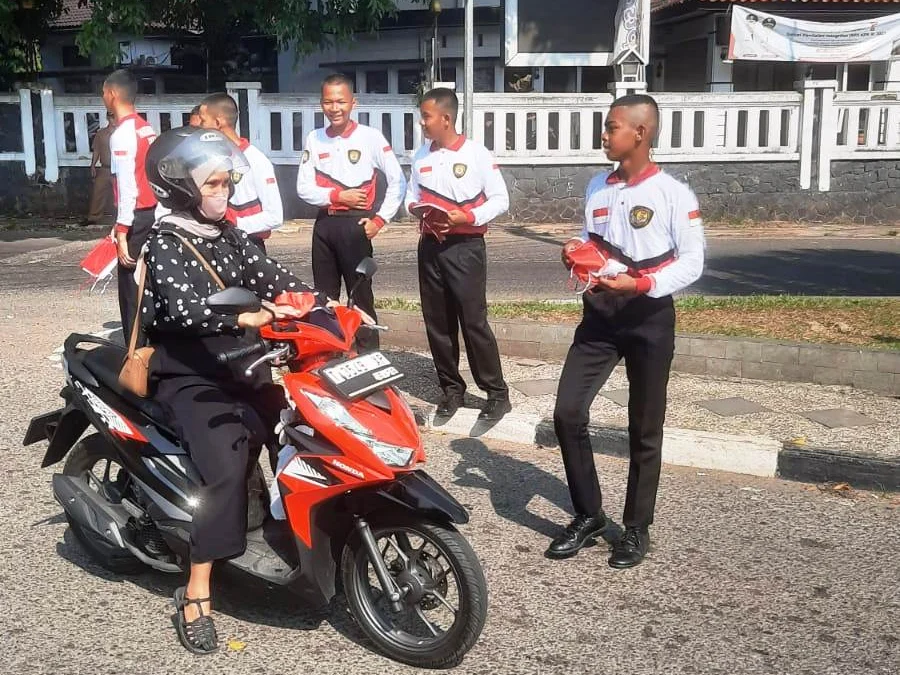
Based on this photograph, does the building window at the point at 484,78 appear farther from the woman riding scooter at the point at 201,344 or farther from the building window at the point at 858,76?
the woman riding scooter at the point at 201,344

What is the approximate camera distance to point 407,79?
26.0m

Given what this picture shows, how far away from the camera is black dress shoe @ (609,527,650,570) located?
456cm

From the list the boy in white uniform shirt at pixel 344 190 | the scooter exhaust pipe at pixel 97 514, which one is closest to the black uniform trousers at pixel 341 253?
the boy in white uniform shirt at pixel 344 190

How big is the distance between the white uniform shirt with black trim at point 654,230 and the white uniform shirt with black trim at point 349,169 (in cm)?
267

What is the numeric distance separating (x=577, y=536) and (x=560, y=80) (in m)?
21.4

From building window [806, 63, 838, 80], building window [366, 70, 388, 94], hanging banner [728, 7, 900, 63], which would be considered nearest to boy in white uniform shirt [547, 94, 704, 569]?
hanging banner [728, 7, 900, 63]

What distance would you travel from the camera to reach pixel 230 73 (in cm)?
2280

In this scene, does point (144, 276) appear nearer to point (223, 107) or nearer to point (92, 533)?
point (92, 533)

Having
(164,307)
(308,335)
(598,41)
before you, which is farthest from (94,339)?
(598,41)

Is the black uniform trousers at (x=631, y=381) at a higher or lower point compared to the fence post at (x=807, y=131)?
lower

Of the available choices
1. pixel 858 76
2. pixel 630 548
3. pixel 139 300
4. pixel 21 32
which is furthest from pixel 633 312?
pixel 858 76

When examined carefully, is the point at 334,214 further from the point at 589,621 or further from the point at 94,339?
the point at 589,621

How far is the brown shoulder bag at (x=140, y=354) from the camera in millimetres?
3861

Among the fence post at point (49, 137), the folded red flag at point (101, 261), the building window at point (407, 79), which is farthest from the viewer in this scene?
the building window at point (407, 79)
